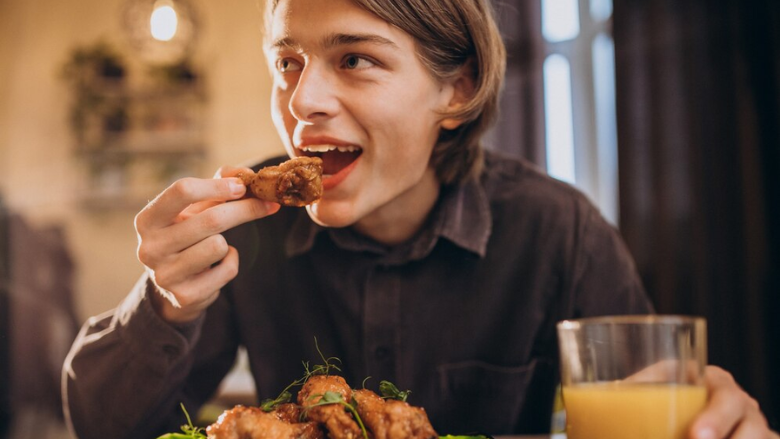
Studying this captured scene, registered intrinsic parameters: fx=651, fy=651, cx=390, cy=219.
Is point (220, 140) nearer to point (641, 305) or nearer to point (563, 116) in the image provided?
point (563, 116)

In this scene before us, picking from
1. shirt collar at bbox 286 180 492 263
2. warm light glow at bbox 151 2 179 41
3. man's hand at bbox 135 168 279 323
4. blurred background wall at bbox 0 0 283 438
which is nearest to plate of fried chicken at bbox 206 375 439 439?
man's hand at bbox 135 168 279 323

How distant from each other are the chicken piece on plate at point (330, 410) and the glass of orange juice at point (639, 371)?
12.0 inches

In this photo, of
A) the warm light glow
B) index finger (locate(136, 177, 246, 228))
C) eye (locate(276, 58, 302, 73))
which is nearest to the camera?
index finger (locate(136, 177, 246, 228))

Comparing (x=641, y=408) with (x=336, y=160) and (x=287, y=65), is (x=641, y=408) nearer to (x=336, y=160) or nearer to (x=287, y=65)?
(x=336, y=160)

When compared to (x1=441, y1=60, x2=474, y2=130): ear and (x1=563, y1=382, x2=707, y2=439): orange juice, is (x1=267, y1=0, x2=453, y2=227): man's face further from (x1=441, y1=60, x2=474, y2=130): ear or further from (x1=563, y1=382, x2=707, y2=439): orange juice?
(x1=563, y1=382, x2=707, y2=439): orange juice

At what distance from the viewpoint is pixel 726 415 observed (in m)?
0.89

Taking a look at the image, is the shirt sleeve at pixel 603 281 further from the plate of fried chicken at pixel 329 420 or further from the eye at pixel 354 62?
the plate of fried chicken at pixel 329 420

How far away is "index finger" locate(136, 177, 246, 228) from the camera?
103 cm

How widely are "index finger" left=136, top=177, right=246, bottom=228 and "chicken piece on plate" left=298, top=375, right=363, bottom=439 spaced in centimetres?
35

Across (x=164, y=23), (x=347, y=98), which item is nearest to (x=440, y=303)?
(x=347, y=98)

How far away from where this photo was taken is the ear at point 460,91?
1524mm

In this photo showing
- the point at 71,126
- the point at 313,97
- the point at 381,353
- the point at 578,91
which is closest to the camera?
the point at 313,97

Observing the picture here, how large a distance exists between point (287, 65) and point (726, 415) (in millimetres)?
982

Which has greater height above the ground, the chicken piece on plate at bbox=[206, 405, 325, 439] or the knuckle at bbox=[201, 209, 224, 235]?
the knuckle at bbox=[201, 209, 224, 235]
